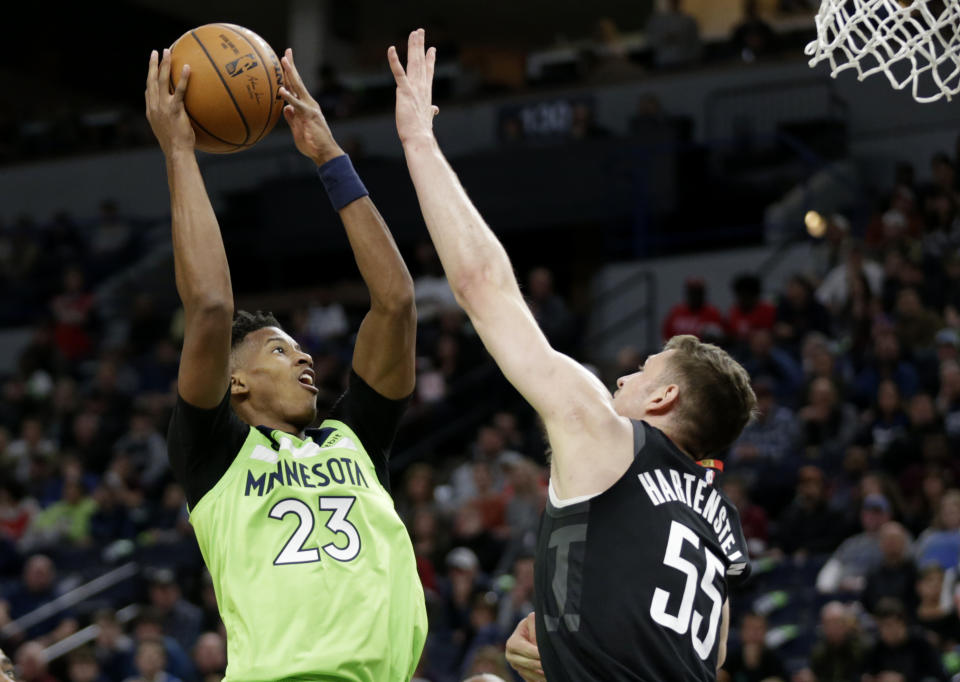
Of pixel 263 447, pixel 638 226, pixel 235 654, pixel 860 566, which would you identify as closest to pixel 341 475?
pixel 263 447

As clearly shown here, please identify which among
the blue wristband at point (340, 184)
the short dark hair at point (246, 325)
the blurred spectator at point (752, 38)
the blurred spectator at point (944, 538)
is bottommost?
the blurred spectator at point (944, 538)

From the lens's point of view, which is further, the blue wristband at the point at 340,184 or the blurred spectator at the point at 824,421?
the blurred spectator at the point at 824,421

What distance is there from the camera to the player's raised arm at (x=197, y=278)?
3832mm

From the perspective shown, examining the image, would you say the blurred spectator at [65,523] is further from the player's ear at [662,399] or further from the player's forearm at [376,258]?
the player's ear at [662,399]

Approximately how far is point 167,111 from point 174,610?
26.9ft

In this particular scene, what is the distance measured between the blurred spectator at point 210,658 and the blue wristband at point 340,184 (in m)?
6.59

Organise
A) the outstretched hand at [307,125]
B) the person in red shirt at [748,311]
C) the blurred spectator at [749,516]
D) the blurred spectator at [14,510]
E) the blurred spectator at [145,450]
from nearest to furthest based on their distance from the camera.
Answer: the outstretched hand at [307,125]
the blurred spectator at [749,516]
the person in red shirt at [748,311]
the blurred spectator at [14,510]
the blurred spectator at [145,450]

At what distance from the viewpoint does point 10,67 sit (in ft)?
73.0

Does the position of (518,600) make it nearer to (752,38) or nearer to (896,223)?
(896,223)

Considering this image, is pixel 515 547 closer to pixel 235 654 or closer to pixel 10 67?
pixel 235 654

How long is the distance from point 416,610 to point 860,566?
5.98 meters

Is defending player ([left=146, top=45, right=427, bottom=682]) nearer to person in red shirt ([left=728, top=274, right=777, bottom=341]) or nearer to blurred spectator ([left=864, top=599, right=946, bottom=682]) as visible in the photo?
blurred spectator ([left=864, top=599, right=946, bottom=682])

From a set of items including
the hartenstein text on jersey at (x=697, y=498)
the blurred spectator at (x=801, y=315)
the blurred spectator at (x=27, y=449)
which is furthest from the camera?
the blurred spectator at (x=27, y=449)

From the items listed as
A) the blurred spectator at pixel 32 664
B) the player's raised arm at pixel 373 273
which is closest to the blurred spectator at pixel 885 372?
the blurred spectator at pixel 32 664
